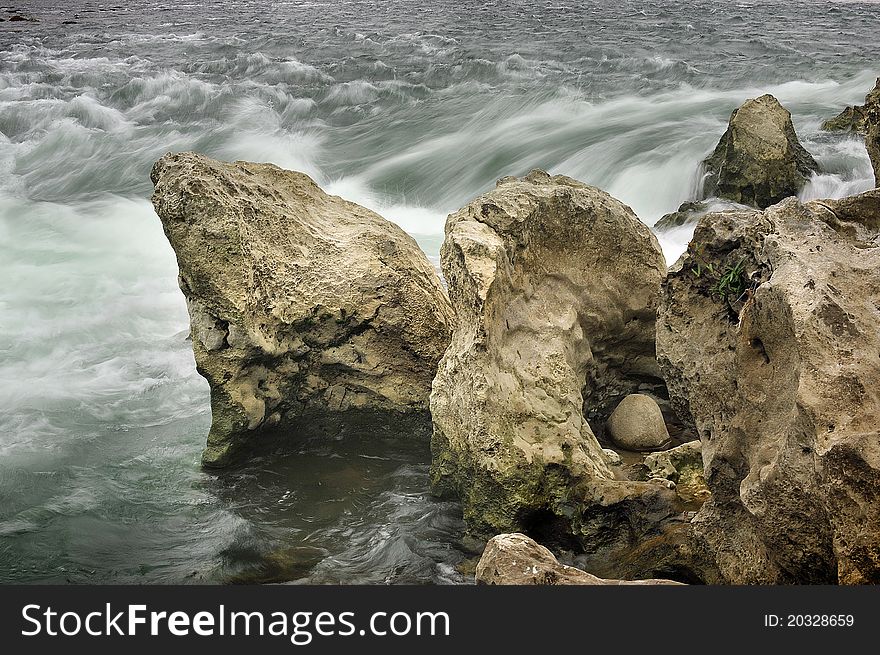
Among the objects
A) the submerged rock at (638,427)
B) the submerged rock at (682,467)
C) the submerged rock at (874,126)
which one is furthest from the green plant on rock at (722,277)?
the submerged rock at (874,126)

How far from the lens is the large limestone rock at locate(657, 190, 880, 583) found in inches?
134

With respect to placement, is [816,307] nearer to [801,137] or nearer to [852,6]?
[801,137]

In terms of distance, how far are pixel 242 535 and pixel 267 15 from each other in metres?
23.4

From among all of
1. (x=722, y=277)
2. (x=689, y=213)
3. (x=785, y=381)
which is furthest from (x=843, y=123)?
(x=785, y=381)

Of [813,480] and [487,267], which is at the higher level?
[487,267]

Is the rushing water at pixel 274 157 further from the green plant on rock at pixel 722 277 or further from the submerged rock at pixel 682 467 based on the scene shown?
the green plant on rock at pixel 722 277

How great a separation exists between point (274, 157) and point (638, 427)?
10.8 meters

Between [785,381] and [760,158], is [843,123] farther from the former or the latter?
[785,381]

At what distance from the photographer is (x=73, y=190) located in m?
14.6

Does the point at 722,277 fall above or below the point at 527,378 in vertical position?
above

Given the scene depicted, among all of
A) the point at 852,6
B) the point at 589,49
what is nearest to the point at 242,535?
the point at 589,49

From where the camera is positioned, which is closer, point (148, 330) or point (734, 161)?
point (148, 330)

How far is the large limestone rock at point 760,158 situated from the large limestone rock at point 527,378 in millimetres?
6137

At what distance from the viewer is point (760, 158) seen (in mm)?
11578
